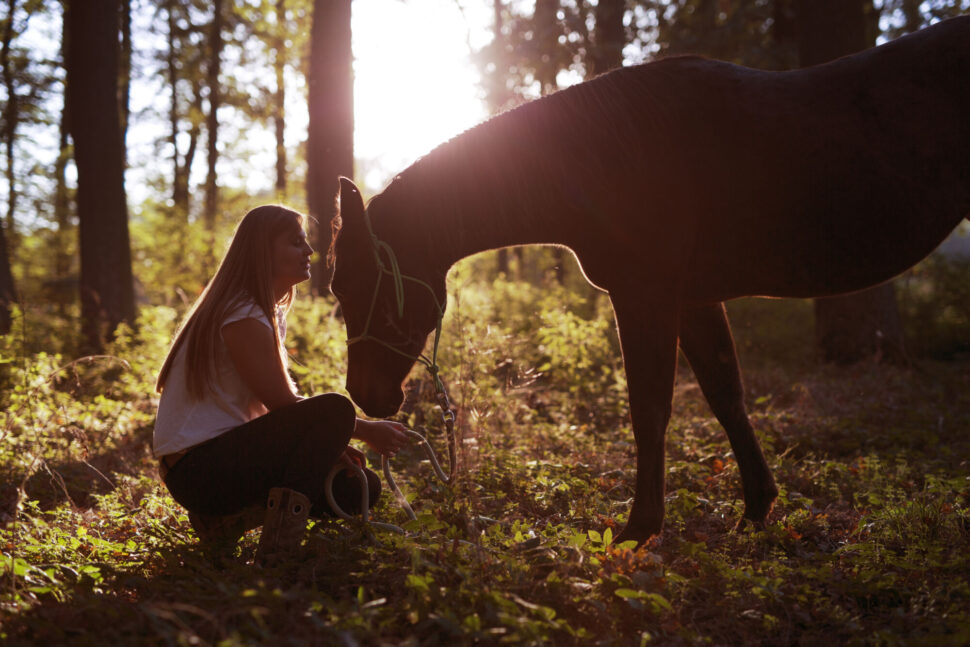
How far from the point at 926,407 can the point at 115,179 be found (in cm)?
986

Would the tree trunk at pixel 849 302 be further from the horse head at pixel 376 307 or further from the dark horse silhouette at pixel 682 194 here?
the horse head at pixel 376 307

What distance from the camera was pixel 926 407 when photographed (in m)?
5.86

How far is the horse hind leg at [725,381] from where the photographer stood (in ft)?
10.9

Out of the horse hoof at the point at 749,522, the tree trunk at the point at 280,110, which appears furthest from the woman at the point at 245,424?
the tree trunk at the point at 280,110

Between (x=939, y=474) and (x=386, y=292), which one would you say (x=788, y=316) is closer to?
(x=939, y=474)

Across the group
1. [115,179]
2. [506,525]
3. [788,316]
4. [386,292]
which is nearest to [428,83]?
[115,179]

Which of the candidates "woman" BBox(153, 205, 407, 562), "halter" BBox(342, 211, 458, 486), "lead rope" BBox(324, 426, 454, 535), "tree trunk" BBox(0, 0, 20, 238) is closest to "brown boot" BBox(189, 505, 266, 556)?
"woman" BBox(153, 205, 407, 562)

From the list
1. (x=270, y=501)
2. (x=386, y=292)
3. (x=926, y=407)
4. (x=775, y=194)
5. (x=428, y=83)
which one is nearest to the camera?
(x=270, y=501)

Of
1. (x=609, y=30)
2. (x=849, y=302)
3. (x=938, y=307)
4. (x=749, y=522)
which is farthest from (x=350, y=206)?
(x=938, y=307)

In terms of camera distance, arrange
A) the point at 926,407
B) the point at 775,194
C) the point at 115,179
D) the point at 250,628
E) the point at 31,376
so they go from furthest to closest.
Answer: the point at 115,179 < the point at 926,407 < the point at 31,376 < the point at 775,194 < the point at 250,628

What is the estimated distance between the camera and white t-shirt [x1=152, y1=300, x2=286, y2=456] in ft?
8.75

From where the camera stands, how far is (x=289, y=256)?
9.64 feet

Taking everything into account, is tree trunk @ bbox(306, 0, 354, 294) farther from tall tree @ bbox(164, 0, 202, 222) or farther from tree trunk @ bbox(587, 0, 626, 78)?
tall tree @ bbox(164, 0, 202, 222)

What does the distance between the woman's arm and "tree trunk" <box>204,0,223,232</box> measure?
15525mm
